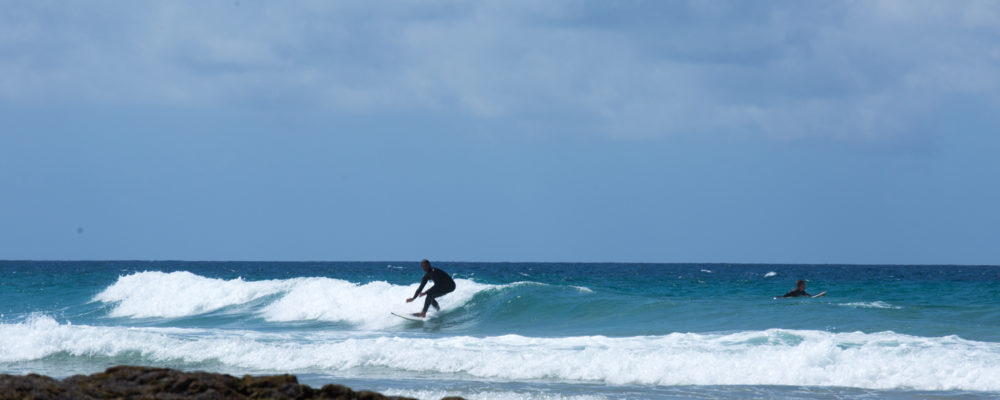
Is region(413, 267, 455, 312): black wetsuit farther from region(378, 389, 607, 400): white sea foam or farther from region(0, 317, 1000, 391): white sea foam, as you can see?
region(378, 389, 607, 400): white sea foam

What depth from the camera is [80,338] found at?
15141mm

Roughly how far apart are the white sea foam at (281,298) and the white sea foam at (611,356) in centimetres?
556

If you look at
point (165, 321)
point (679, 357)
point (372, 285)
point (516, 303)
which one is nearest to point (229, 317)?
point (165, 321)

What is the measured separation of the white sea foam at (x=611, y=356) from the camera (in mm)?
11852

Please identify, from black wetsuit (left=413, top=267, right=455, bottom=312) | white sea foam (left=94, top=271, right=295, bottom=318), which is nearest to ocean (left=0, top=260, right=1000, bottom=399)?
black wetsuit (left=413, top=267, right=455, bottom=312)

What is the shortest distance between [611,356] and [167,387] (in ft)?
22.8

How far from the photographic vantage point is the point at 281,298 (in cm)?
2461

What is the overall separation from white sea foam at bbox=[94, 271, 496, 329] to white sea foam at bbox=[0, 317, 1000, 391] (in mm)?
5560

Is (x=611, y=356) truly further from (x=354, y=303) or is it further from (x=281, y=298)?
(x=281, y=298)

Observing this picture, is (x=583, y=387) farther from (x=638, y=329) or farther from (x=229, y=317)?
(x=229, y=317)

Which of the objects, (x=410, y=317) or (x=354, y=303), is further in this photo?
(x=354, y=303)

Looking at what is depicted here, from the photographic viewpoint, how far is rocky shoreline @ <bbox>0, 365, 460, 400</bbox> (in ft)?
21.4

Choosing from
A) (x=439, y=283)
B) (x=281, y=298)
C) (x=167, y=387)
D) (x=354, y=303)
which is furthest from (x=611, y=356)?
(x=281, y=298)

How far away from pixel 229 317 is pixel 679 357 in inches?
521
